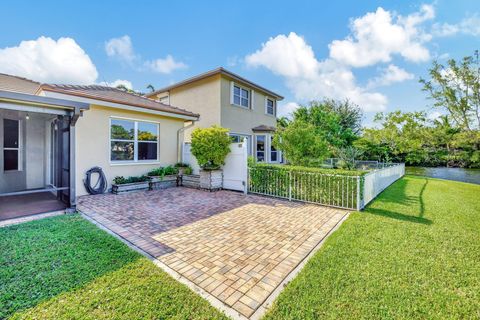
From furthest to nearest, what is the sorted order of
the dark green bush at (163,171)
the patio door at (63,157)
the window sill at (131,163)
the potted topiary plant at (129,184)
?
the dark green bush at (163,171) < the window sill at (131,163) < the potted topiary plant at (129,184) < the patio door at (63,157)

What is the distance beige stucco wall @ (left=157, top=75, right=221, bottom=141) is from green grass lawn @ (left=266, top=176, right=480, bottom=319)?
34.2 ft

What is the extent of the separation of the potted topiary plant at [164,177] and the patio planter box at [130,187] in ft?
1.08

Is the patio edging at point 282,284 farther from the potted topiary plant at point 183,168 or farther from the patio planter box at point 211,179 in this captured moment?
the potted topiary plant at point 183,168

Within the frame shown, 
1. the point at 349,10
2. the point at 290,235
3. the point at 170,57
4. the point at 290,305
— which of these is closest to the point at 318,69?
the point at 349,10

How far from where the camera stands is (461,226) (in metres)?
5.55

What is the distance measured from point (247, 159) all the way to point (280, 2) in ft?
28.2

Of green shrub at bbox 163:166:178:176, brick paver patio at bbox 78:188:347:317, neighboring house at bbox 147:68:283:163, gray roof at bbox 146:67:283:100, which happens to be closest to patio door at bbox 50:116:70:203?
brick paver patio at bbox 78:188:347:317

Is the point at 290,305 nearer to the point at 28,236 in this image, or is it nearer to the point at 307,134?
the point at 28,236

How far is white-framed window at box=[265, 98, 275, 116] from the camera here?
17609mm

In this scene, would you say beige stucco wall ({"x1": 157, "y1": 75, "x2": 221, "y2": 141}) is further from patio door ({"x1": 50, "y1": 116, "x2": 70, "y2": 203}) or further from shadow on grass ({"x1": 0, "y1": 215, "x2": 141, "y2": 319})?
shadow on grass ({"x1": 0, "y1": 215, "x2": 141, "y2": 319})

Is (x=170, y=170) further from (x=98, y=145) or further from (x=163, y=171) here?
(x=98, y=145)

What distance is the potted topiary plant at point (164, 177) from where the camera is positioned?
10.1 m

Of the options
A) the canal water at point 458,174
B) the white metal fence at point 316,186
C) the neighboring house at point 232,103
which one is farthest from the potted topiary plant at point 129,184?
the canal water at point 458,174

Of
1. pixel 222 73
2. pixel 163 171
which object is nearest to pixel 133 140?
pixel 163 171
